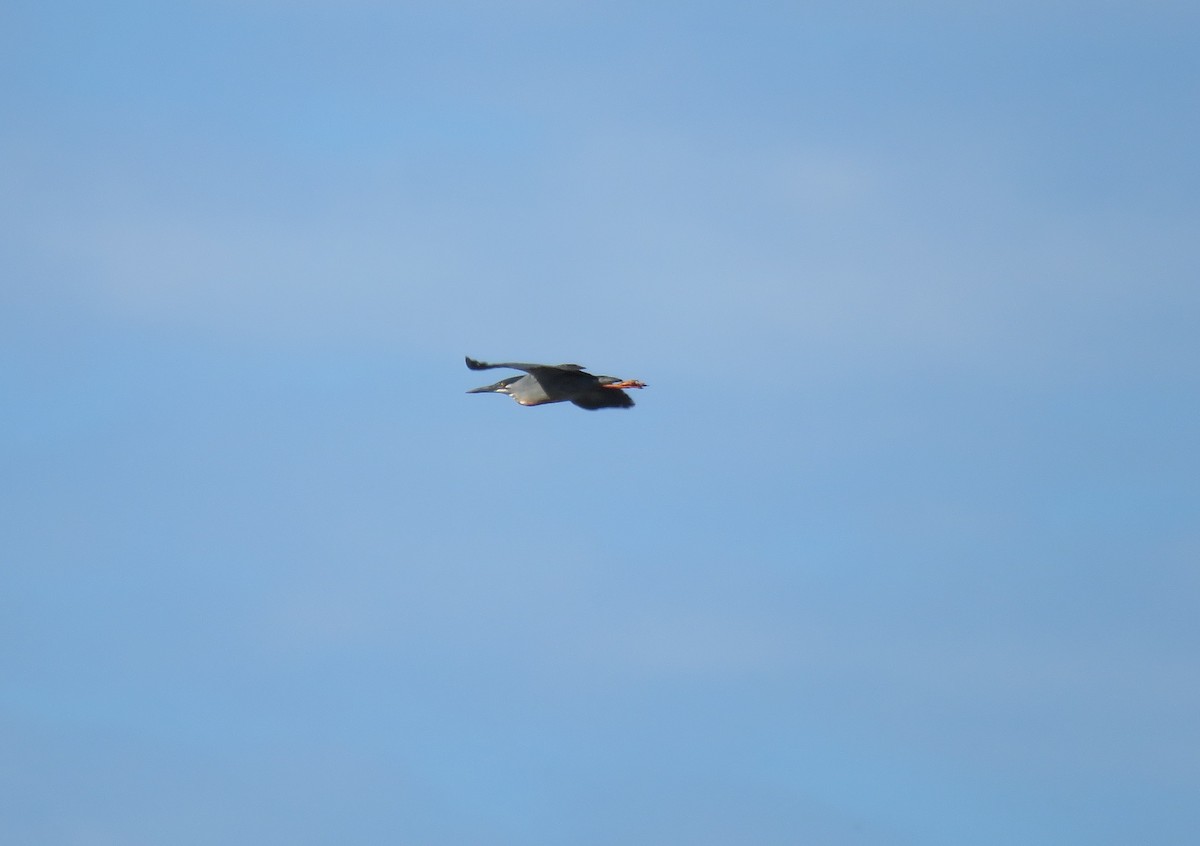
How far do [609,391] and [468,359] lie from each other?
425 cm

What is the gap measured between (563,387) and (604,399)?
1.22 m

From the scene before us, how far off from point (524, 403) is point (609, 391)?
9.55ft

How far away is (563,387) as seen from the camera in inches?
2598

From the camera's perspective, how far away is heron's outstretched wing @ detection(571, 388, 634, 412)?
6600cm

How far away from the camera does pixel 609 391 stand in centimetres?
6594

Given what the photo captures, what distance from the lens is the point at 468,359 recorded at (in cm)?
6700

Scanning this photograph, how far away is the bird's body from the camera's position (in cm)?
6500

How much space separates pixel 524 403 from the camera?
2657 inches

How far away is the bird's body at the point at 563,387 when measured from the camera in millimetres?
65000

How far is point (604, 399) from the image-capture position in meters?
66.2

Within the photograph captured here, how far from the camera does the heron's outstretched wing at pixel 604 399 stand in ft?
217
